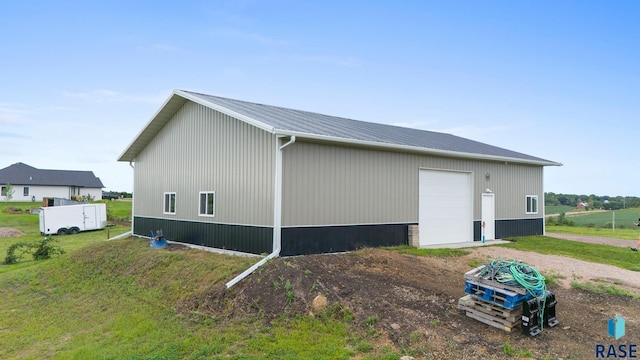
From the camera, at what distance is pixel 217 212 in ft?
37.3

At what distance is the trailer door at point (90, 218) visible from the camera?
2706 centimetres

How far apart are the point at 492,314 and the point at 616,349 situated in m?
1.69

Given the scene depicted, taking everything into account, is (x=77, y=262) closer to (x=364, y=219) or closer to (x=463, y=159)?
(x=364, y=219)

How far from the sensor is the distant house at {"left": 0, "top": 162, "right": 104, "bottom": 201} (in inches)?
1937

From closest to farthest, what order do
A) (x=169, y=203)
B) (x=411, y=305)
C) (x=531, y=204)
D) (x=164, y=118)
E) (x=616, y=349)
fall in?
1. (x=616, y=349)
2. (x=411, y=305)
3. (x=169, y=203)
4. (x=164, y=118)
5. (x=531, y=204)

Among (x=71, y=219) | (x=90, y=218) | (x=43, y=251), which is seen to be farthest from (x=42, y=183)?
(x=43, y=251)

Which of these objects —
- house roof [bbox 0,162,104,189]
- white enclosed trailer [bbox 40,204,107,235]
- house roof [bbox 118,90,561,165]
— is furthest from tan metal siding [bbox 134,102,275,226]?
house roof [bbox 0,162,104,189]

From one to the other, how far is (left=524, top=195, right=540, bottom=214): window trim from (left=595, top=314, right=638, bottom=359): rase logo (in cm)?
1178

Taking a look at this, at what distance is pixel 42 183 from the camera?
50.2m

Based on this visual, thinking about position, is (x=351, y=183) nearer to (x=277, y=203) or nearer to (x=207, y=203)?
(x=277, y=203)

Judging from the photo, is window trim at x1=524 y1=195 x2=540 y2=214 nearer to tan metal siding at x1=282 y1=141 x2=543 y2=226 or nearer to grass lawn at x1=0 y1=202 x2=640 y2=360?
grass lawn at x1=0 y1=202 x2=640 y2=360

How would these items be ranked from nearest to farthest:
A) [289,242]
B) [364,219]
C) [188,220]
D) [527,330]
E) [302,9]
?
1. [527,330]
2. [289,242]
3. [364,219]
4. [188,220]
5. [302,9]

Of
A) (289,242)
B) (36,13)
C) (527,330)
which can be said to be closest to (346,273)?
(289,242)

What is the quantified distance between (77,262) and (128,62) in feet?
24.7
